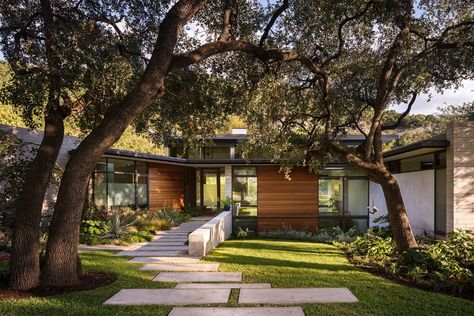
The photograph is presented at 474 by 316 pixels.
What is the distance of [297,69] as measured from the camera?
34.7ft

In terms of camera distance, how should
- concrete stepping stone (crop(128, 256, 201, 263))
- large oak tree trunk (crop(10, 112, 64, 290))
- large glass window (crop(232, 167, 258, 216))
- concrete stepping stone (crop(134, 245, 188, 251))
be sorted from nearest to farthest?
large oak tree trunk (crop(10, 112, 64, 290)) < concrete stepping stone (crop(128, 256, 201, 263)) < concrete stepping stone (crop(134, 245, 188, 251)) < large glass window (crop(232, 167, 258, 216))

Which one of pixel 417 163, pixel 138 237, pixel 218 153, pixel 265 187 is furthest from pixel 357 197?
pixel 138 237

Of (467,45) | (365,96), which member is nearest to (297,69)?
(365,96)

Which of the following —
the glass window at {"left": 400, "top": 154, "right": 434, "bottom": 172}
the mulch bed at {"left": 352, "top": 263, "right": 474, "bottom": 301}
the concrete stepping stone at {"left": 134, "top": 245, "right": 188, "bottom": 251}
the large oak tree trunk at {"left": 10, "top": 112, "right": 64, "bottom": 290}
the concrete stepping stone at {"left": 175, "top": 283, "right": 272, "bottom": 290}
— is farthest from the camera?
the glass window at {"left": 400, "top": 154, "right": 434, "bottom": 172}

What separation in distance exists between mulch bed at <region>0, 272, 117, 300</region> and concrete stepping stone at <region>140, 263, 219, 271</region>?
126 centimetres

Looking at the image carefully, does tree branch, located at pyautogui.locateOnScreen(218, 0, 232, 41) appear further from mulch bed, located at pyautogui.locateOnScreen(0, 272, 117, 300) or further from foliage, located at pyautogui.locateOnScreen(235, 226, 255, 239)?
foliage, located at pyautogui.locateOnScreen(235, 226, 255, 239)

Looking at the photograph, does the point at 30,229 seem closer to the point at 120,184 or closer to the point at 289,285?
the point at 289,285

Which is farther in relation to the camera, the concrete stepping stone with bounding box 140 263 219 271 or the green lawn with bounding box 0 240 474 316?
the concrete stepping stone with bounding box 140 263 219 271

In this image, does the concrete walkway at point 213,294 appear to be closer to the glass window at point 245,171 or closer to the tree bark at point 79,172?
the tree bark at point 79,172

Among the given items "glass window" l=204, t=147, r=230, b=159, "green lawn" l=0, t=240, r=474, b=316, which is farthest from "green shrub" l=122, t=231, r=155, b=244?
"glass window" l=204, t=147, r=230, b=159

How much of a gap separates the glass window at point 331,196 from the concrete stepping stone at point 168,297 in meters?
11.6

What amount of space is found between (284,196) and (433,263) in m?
9.98

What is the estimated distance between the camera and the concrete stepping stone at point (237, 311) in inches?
198

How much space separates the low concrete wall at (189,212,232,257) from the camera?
981 cm
